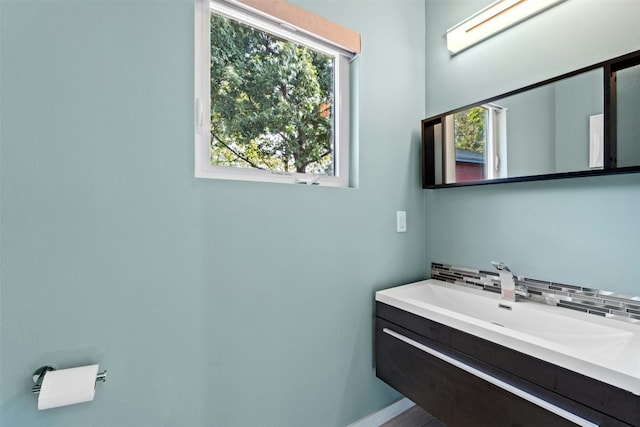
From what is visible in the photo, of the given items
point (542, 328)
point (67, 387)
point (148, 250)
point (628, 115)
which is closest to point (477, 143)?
point (628, 115)

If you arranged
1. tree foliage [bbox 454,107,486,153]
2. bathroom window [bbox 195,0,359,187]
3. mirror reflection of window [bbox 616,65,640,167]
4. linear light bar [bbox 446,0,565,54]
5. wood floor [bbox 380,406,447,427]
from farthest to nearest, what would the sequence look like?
wood floor [bbox 380,406,447,427] → tree foliage [bbox 454,107,486,153] → linear light bar [bbox 446,0,565,54] → bathroom window [bbox 195,0,359,187] → mirror reflection of window [bbox 616,65,640,167]

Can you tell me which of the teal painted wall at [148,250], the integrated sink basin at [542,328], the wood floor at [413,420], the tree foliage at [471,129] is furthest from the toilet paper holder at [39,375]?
the tree foliage at [471,129]

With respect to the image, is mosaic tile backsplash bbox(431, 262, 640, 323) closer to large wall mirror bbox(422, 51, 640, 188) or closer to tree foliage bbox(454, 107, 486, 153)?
large wall mirror bbox(422, 51, 640, 188)

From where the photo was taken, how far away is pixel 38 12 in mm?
819

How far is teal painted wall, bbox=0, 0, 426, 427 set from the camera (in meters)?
0.81

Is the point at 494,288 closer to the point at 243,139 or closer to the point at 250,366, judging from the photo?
the point at 250,366

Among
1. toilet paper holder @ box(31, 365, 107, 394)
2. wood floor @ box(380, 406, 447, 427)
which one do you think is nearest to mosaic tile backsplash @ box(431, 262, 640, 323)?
wood floor @ box(380, 406, 447, 427)

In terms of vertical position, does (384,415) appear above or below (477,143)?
below

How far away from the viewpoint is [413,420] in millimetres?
1575

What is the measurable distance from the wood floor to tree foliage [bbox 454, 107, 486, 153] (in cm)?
152

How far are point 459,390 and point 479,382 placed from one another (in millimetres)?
104

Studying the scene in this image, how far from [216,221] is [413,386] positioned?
1142mm

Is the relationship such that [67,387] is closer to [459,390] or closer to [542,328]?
[459,390]

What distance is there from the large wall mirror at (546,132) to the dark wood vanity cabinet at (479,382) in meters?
0.75
